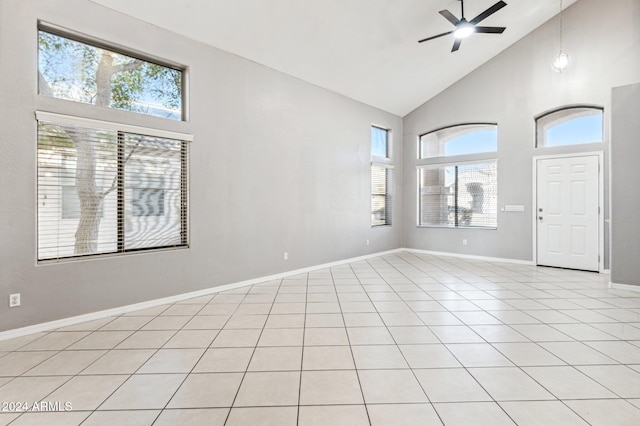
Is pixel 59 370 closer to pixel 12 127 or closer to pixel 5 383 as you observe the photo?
pixel 5 383

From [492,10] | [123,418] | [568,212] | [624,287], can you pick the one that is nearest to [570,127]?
[568,212]

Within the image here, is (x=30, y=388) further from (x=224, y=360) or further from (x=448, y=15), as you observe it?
(x=448, y=15)

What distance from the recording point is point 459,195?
22.5 feet

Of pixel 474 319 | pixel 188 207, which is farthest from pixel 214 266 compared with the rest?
pixel 474 319

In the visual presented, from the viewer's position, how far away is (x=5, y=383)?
2.02 meters

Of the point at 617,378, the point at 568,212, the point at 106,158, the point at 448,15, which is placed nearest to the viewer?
the point at 617,378

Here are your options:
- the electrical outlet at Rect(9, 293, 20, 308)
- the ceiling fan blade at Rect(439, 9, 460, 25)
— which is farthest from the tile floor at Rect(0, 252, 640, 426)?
the ceiling fan blade at Rect(439, 9, 460, 25)

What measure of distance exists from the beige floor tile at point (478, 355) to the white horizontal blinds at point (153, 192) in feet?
11.1

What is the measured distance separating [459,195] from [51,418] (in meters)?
7.21

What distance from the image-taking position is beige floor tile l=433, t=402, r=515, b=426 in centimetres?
164

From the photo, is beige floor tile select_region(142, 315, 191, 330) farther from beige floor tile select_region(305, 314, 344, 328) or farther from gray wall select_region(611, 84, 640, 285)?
Answer: gray wall select_region(611, 84, 640, 285)

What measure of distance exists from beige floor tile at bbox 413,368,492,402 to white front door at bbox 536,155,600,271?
4.84 metres

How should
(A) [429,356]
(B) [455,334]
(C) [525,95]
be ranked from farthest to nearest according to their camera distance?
(C) [525,95] → (B) [455,334] → (A) [429,356]

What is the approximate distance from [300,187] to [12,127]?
3516 millimetres
